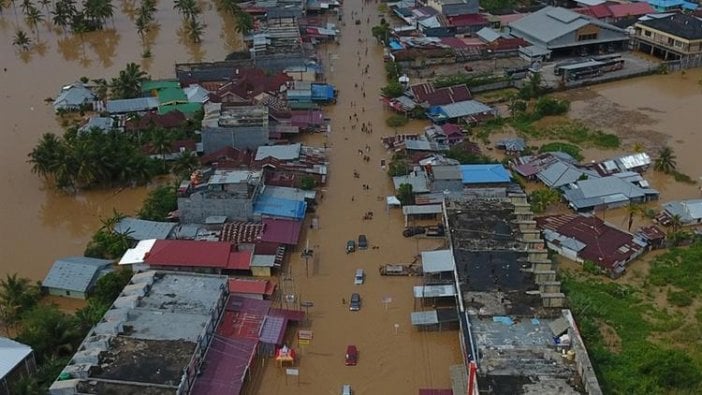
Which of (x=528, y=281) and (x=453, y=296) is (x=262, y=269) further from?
(x=528, y=281)

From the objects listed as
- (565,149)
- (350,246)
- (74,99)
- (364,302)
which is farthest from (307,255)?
(74,99)

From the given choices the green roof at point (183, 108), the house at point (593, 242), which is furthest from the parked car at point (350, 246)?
the green roof at point (183, 108)

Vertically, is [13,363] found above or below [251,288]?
above

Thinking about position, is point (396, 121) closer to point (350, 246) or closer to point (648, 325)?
point (350, 246)

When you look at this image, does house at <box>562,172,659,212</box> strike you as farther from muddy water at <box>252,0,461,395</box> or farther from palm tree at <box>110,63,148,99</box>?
palm tree at <box>110,63,148,99</box>

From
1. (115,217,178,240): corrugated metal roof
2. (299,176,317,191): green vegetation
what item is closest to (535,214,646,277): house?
(299,176,317,191): green vegetation

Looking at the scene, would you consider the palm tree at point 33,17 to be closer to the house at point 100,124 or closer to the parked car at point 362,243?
the house at point 100,124
